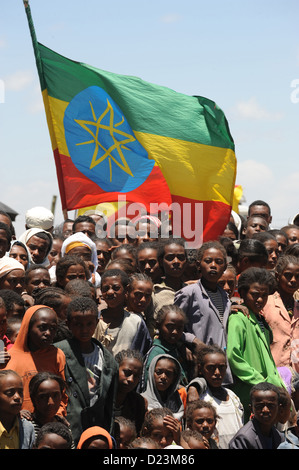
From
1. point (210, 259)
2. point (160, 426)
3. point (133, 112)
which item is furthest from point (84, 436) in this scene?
point (133, 112)

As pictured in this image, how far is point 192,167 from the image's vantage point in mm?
10898

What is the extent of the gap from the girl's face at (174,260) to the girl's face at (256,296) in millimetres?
678

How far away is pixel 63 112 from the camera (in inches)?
405

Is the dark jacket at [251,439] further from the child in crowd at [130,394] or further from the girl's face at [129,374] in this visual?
the girl's face at [129,374]

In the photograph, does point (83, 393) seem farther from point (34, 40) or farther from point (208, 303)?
point (34, 40)

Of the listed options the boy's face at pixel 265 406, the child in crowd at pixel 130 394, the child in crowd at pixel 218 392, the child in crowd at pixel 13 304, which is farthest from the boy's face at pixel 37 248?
the boy's face at pixel 265 406

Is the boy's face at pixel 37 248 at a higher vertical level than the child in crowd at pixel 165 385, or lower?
higher

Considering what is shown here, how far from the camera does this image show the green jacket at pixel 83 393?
674cm

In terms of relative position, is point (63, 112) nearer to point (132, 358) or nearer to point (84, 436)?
point (132, 358)

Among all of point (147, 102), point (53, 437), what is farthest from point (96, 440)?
point (147, 102)

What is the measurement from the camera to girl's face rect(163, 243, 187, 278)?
8.84 m

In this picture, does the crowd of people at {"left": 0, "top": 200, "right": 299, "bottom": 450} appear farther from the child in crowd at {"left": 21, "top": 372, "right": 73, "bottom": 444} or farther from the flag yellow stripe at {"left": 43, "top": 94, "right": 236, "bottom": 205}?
the flag yellow stripe at {"left": 43, "top": 94, "right": 236, "bottom": 205}

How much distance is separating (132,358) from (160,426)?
588 millimetres

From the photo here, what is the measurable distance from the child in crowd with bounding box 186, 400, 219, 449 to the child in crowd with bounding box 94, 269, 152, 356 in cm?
77
